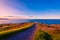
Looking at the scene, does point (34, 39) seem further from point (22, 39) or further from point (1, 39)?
point (1, 39)

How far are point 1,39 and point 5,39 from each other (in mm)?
509

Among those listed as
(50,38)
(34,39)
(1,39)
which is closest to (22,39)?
(34,39)

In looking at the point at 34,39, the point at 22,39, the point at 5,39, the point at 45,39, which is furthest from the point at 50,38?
the point at 5,39

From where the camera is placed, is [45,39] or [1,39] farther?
[45,39]

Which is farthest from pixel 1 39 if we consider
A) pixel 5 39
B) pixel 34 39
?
pixel 34 39

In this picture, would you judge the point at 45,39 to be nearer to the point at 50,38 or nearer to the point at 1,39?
the point at 50,38

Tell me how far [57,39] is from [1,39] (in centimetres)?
758

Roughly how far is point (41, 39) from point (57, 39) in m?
2.38

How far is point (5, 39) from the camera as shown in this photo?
16.5 metres

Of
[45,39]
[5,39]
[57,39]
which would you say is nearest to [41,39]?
[45,39]

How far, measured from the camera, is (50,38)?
18.0 meters

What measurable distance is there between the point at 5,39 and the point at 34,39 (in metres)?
3.91

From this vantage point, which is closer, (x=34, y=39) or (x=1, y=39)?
(x=1, y=39)

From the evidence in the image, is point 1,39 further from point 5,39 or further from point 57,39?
point 57,39
